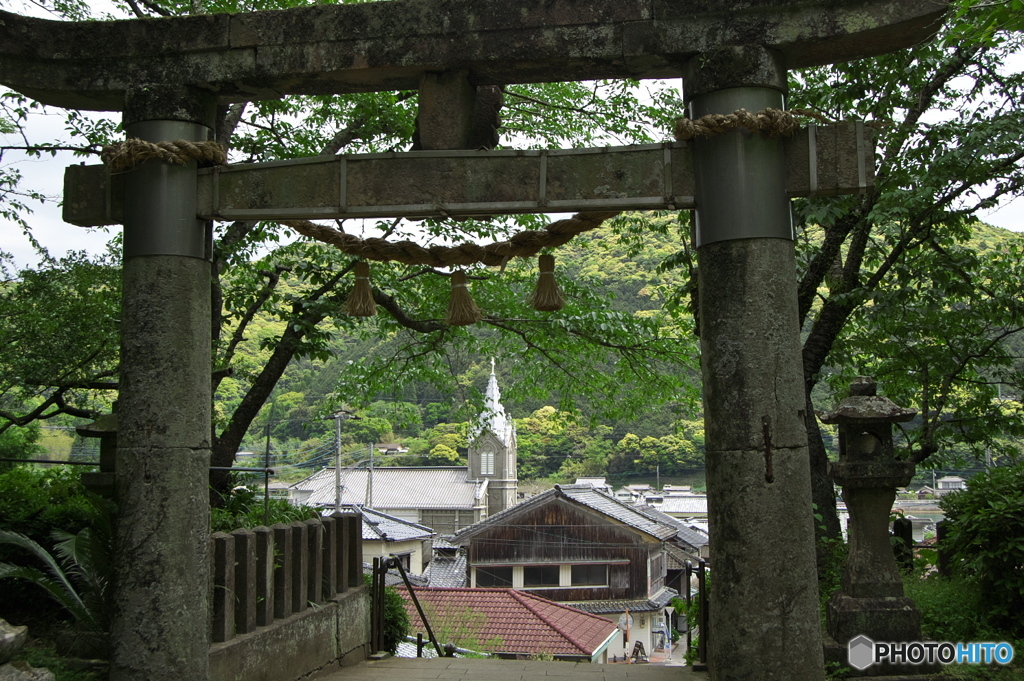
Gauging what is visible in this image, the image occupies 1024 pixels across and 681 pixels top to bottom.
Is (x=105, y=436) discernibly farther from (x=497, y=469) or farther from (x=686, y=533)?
(x=497, y=469)

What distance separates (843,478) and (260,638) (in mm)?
3643

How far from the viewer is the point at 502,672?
5.71m

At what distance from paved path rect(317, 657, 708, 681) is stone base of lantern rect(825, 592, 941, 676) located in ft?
2.63

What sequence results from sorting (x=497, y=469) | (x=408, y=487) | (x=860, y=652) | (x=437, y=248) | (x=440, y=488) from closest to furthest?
(x=437, y=248), (x=860, y=652), (x=408, y=487), (x=440, y=488), (x=497, y=469)

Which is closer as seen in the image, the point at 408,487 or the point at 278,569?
the point at 278,569

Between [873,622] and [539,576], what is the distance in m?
26.0

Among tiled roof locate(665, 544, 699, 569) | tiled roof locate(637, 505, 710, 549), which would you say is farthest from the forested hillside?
tiled roof locate(665, 544, 699, 569)

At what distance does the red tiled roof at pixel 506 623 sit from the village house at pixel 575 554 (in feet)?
30.6

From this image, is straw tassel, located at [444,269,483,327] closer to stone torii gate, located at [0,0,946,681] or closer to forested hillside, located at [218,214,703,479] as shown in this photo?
stone torii gate, located at [0,0,946,681]

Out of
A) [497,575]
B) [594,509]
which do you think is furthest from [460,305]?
[497,575]

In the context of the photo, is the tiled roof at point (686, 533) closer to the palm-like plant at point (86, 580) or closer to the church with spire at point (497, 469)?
the church with spire at point (497, 469)

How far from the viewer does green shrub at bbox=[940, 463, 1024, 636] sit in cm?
525

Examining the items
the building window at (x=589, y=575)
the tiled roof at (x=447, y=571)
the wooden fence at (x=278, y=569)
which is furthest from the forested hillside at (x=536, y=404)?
the tiled roof at (x=447, y=571)

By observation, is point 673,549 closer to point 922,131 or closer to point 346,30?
point 922,131
